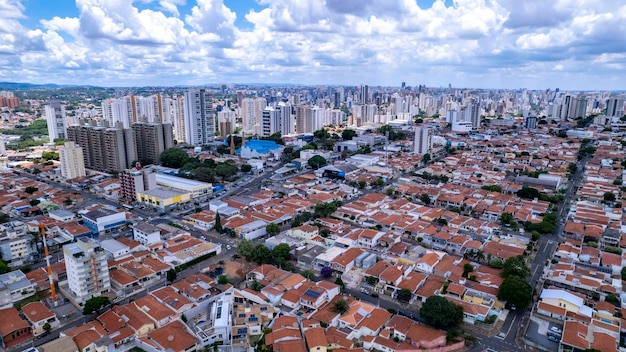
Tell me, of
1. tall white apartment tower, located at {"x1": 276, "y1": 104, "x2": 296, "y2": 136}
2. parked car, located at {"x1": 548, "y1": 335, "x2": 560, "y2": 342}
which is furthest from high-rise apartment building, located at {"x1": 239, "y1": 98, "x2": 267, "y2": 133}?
parked car, located at {"x1": 548, "y1": 335, "x2": 560, "y2": 342}

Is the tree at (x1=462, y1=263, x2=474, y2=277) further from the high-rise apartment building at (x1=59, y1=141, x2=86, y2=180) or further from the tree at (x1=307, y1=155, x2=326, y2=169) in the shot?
the high-rise apartment building at (x1=59, y1=141, x2=86, y2=180)

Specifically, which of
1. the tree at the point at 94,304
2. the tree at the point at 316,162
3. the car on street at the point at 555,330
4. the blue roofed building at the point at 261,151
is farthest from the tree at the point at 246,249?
the blue roofed building at the point at 261,151

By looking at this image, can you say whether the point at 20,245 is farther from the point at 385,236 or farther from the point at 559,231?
the point at 559,231

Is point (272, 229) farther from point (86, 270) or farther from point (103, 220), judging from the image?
point (103, 220)

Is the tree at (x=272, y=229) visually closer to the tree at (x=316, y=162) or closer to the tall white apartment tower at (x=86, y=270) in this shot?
the tall white apartment tower at (x=86, y=270)

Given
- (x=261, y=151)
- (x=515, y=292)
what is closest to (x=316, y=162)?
(x=261, y=151)

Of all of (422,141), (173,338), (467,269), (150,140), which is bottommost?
(173,338)

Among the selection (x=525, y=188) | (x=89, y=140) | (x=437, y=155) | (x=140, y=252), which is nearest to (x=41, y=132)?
A: (x=89, y=140)
